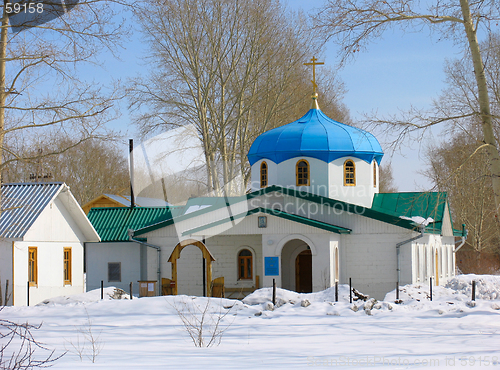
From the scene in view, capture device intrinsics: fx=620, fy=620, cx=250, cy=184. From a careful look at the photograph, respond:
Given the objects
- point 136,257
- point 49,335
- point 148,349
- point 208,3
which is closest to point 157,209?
point 136,257

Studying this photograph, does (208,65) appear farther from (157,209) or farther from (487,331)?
(487,331)

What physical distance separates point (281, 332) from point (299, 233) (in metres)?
9.32

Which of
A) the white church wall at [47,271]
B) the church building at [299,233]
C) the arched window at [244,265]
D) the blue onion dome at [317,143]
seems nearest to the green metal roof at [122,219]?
the church building at [299,233]

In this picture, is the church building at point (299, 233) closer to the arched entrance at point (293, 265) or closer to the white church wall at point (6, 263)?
the arched entrance at point (293, 265)

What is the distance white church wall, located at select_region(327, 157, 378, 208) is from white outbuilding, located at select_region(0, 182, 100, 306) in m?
10.0

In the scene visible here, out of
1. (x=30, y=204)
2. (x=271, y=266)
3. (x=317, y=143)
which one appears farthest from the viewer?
(x=317, y=143)

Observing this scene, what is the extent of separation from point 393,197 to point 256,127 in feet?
37.2

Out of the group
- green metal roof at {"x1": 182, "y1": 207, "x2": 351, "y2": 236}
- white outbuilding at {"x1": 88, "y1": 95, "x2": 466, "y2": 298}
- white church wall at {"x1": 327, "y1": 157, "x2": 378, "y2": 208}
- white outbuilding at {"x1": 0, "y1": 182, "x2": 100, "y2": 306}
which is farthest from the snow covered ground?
white church wall at {"x1": 327, "y1": 157, "x2": 378, "y2": 208}

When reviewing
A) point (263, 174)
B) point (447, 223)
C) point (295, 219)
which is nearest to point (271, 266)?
point (295, 219)

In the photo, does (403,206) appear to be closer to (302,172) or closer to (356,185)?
(356,185)

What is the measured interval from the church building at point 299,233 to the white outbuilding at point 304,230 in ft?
0.13

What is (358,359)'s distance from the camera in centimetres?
974

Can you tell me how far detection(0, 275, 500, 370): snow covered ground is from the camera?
9.53 meters

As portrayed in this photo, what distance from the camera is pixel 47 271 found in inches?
887
